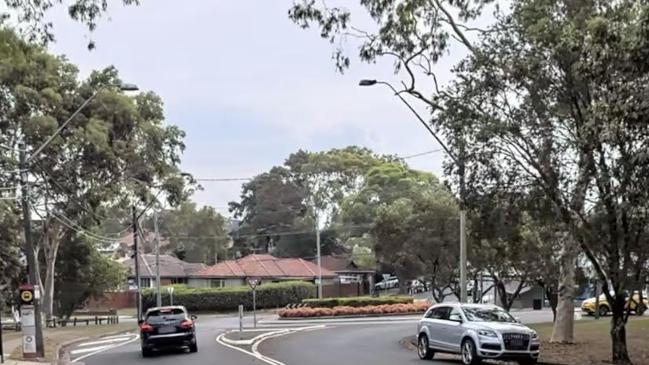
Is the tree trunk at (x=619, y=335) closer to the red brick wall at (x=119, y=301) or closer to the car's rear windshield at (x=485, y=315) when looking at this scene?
the car's rear windshield at (x=485, y=315)

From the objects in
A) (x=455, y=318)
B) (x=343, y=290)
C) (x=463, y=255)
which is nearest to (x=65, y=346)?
(x=463, y=255)

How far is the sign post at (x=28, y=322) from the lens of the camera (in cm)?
2547

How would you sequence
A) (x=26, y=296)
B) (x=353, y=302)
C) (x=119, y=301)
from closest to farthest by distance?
(x=26, y=296)
(x=353, y=302)
(x=119, y=301)

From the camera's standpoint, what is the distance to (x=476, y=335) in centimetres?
2070

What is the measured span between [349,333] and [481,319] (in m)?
14.5

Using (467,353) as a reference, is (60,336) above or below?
below

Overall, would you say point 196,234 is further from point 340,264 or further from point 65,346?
point 65,346

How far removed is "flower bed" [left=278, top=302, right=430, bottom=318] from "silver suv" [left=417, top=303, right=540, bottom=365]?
2927cm

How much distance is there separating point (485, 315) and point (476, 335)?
4.66ft

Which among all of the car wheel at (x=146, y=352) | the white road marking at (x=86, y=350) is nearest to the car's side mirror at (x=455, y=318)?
the car wheel at (x=146, y=352)

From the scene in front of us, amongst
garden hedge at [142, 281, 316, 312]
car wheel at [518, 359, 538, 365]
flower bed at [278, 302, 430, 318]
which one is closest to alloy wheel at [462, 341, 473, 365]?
car wheel at [518, 359, 538, 365]

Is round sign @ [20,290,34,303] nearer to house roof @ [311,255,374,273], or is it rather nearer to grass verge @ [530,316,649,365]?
grass verge @ [530,316,649,365]

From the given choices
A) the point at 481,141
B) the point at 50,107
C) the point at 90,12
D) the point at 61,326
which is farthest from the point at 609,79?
the point at 61,326

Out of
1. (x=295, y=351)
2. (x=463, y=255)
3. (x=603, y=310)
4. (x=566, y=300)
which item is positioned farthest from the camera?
(x=603, y=310)
